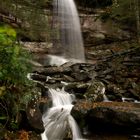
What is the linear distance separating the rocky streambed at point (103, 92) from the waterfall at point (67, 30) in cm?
531

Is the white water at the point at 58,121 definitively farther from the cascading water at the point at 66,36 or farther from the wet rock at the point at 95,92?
the wet rock at the point at 95,92

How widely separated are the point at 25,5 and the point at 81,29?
188 inches

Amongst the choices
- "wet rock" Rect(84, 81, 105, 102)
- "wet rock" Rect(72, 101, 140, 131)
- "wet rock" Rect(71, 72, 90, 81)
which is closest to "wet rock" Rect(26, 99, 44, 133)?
"wet rock" Rect(72, 101, 140, 131)

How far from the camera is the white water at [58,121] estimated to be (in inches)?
393

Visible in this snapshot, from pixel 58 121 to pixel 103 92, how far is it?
3.27m

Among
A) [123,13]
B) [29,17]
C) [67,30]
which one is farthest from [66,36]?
[123,13]

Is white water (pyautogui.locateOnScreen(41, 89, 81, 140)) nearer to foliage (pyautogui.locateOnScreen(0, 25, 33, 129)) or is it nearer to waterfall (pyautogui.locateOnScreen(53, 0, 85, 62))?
foliage (pyautogui.locateOnScreen(0, 25, 33, 129))

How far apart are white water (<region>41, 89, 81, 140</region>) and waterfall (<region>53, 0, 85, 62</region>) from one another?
10.6 meters

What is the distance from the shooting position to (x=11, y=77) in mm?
7805

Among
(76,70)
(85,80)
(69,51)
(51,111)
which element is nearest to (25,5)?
(69,51)

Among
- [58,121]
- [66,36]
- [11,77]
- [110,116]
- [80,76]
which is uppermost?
[66,36]

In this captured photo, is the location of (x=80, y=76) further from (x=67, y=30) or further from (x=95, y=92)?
(x=67, y=30)

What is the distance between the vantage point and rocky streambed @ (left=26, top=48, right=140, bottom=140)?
10492mm

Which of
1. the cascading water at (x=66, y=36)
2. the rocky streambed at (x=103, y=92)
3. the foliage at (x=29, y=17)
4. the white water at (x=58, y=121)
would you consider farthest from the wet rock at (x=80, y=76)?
the foliage at (x=29, y=17)
